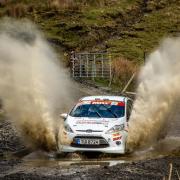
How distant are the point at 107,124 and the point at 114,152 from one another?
2.58ft

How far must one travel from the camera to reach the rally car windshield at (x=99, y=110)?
19078 millimetres

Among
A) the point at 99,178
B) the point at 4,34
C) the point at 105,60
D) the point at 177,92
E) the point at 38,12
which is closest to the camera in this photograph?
the point at 99,178

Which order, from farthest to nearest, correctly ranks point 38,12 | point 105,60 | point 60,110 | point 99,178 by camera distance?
point 38,12
point 105,60
point 60,110
point 99,178

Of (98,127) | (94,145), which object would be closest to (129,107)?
(98,127)

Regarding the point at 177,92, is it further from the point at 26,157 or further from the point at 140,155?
the point at 26,157

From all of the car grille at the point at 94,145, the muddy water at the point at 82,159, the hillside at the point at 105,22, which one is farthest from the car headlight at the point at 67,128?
the hillside at the point at 105,22

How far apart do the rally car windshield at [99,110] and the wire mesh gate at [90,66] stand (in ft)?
52.8

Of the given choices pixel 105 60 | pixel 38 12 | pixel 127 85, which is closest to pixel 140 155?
pixel 127 85

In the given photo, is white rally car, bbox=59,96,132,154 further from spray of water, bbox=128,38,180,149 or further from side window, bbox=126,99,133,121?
spray of water, bbox=128,38,180,149

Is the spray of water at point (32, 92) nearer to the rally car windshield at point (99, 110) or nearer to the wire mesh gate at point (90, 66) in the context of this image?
the wire mesh gate at point (90, 66)

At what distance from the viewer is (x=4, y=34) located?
43.0 m

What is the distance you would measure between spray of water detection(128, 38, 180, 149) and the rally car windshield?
1.77 feet

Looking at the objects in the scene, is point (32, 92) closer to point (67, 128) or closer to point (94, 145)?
point (67, 128)

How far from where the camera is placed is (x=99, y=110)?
63.6 ft
